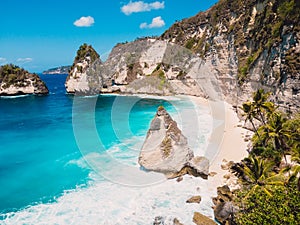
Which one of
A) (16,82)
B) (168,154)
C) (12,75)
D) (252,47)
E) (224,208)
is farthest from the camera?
(16,82)

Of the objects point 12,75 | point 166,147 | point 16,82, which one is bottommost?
point 166,147

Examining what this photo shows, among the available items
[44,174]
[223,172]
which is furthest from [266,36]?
[44,174]

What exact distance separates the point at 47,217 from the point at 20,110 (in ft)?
175

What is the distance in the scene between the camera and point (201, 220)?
16.5 m

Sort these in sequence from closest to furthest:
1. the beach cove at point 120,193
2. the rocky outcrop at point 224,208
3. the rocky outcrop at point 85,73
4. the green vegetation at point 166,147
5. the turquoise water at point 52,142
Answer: the rocky outcrop at point 224,208 → the beach cove at point 120,193 → the turquoise water at point 52,142 → the green vegetation at point 166,147 → the rocky outcrop at point 85,73

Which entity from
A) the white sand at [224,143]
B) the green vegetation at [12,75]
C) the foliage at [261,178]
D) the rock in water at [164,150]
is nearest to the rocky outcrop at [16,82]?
the green vegetation at [12,75]

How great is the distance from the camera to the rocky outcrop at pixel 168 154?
2289 cm

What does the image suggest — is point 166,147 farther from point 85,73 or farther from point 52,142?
point 85,73

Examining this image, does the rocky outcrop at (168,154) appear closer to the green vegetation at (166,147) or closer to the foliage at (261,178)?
the green vegetation at (166,147)

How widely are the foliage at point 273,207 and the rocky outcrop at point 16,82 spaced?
91.4 m

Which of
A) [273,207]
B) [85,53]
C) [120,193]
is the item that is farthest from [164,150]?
[85,53]

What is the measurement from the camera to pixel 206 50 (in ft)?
218

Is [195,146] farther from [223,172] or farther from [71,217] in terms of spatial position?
[71,217]

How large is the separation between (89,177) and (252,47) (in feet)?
130
